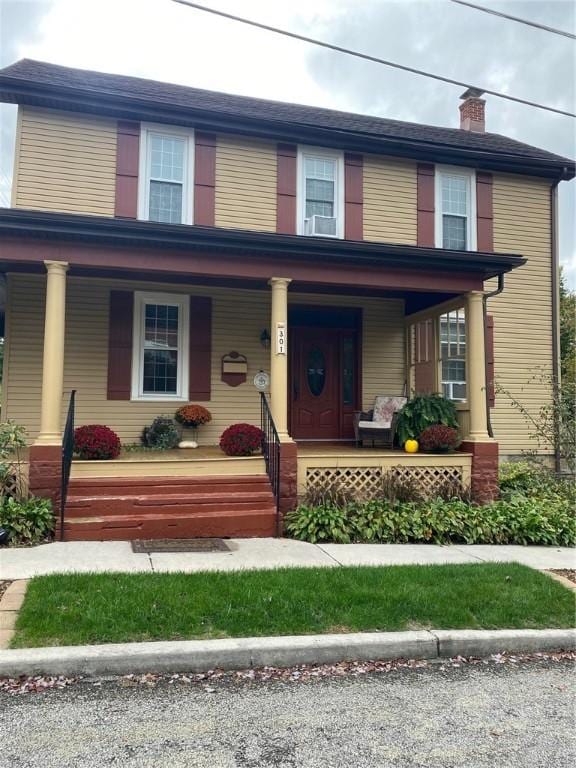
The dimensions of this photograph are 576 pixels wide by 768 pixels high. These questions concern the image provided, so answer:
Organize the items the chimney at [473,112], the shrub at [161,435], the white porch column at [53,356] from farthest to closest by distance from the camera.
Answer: the chimney at [473,112] < the shrub at [161,435] < the white porch column at [53,356]

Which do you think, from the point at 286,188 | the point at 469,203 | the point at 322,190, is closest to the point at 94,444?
the point at 286,188

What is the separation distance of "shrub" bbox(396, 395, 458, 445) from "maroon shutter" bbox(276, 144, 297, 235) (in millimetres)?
3793

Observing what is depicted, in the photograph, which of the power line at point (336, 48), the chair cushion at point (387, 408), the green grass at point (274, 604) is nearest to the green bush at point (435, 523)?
the green grass at point (274, 604)

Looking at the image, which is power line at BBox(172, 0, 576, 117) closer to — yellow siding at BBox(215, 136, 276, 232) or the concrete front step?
yellow siding at BBox(215, 136, 276, 232)

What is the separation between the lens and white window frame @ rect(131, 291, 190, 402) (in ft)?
31.3

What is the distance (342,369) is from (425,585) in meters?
6.20

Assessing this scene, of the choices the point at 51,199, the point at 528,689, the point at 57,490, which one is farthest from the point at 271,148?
the point at 528,689

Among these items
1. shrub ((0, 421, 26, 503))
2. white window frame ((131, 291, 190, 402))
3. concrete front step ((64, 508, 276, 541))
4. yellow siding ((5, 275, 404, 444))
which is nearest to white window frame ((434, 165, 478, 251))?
yellow siding ((5, 275, 404, 444))

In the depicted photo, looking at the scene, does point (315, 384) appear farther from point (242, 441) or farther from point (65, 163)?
point (65, 163)

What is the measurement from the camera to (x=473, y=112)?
14102 mm

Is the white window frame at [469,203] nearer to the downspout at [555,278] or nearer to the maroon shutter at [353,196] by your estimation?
the maroon shutter at [353,196]

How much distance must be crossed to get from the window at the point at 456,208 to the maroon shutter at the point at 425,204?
0.49 feet

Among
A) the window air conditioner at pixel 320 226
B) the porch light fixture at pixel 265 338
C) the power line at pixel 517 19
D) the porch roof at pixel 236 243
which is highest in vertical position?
the power line at pixel 517 19

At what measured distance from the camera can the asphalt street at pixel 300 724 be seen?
2730 mm
